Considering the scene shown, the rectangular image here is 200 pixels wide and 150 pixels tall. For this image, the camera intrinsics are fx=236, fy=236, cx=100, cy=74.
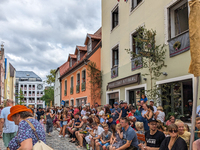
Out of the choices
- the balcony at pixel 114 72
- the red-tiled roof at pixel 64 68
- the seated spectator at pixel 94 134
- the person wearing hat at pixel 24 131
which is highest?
the red-tiled roof at pixel 64 68

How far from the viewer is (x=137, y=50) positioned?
521 inches

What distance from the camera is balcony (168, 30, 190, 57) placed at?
28.8 ft

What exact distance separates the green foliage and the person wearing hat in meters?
15.3

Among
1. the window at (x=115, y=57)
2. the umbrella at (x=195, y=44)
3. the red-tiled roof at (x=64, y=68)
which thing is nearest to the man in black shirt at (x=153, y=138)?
the umbrella at (x=195, y=44)

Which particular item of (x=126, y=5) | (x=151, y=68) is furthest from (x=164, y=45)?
(x=126, y=5)

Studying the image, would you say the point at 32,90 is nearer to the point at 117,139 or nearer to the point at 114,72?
the point at 114,72

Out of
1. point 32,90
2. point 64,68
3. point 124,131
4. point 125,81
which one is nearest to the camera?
point 124,131

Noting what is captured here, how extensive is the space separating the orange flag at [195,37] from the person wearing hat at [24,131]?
249 centimetres

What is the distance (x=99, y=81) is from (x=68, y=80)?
10627mm

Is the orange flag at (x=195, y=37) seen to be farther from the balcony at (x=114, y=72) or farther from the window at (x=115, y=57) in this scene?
the window at (x=115, y=57)

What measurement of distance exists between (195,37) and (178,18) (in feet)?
22.1

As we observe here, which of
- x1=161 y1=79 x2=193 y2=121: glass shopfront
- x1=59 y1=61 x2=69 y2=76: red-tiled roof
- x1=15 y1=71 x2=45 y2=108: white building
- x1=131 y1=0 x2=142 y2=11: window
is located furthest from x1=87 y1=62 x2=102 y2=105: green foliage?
x1=15 y1=71 x2=45 y2=108: white building

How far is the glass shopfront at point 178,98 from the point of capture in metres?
8.98

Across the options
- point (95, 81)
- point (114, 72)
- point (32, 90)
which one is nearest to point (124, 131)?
point (114, 72)
